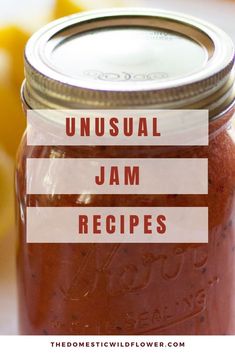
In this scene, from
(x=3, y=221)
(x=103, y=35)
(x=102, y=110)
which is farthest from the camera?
(x=3, y=221)

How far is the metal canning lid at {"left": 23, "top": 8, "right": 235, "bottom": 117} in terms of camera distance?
553 mm

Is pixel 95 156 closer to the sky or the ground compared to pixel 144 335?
closer to the sky

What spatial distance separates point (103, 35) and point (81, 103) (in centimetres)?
16

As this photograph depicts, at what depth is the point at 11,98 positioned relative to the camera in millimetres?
928

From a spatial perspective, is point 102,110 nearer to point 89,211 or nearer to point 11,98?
point 89,211

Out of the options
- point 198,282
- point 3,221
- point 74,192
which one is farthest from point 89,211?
point 3,221

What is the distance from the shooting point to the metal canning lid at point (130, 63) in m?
0.55

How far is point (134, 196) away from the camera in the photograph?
0.58m

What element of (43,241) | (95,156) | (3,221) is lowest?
(3,221)
